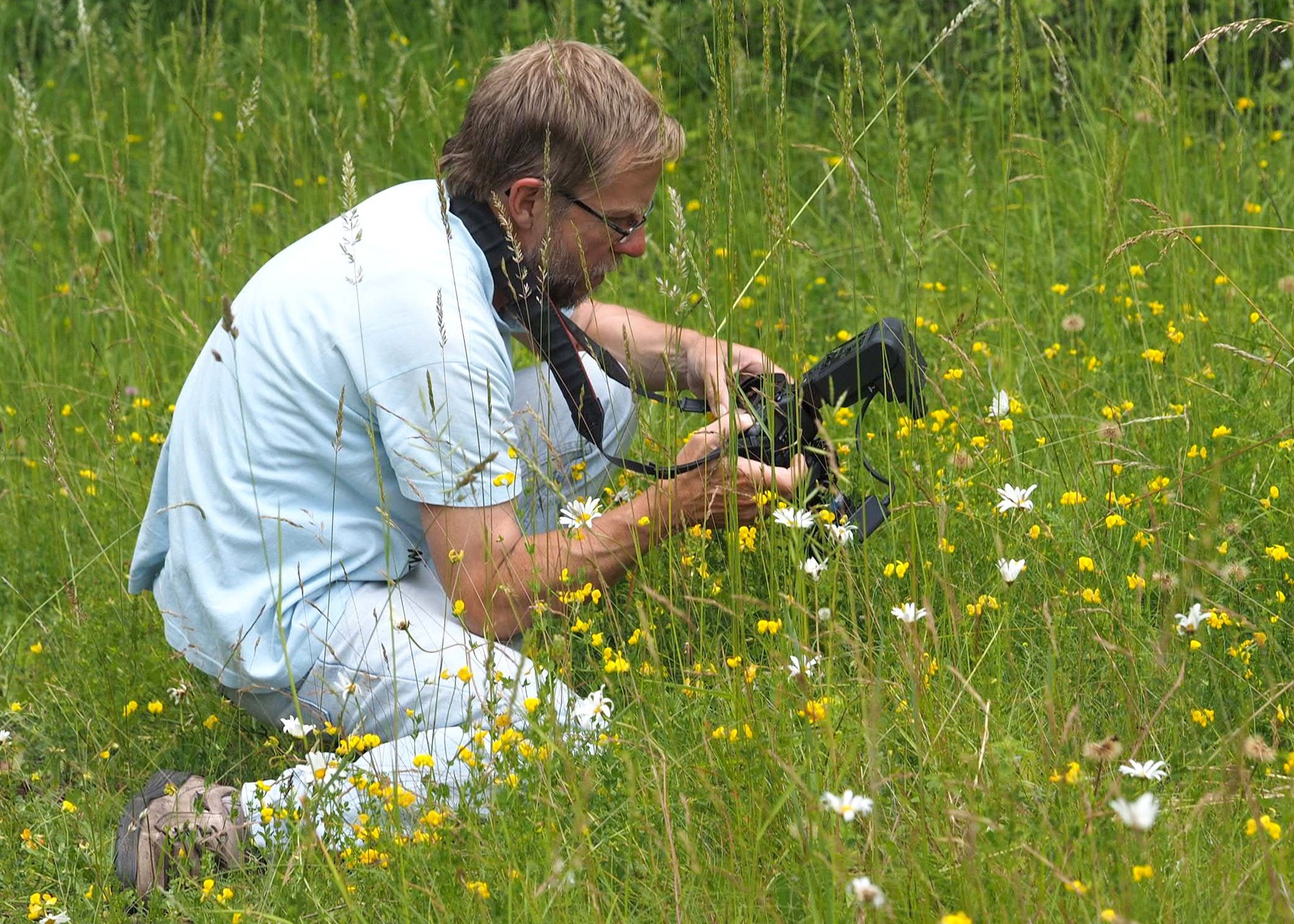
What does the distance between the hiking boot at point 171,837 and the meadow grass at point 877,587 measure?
0.21ft

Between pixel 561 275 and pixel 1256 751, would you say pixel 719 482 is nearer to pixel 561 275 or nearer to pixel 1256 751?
pixel 561 275

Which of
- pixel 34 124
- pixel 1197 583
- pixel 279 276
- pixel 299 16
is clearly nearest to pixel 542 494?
pixel 279 276

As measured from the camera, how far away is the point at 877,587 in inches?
104

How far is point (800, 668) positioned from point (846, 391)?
2.46ft

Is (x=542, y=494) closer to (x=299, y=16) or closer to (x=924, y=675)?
(x=924, y=675)

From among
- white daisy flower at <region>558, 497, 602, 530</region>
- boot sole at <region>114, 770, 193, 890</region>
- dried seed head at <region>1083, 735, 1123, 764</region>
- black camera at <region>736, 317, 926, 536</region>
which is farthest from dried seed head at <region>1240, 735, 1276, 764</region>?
boot sole at <region>114, 770, 193, 890</region>

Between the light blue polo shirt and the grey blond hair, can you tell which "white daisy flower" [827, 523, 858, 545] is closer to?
the light blue polo shirt

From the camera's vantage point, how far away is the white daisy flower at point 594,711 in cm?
212

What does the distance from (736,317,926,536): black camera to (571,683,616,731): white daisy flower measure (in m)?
0.56

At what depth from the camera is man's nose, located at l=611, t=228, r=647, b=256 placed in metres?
2.81

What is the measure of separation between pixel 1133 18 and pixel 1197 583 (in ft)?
13.0

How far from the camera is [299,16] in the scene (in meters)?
6.34

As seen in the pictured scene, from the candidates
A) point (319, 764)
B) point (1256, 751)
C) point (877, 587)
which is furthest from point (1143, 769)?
point (319, 764)

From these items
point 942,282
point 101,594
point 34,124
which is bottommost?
point 101,594
